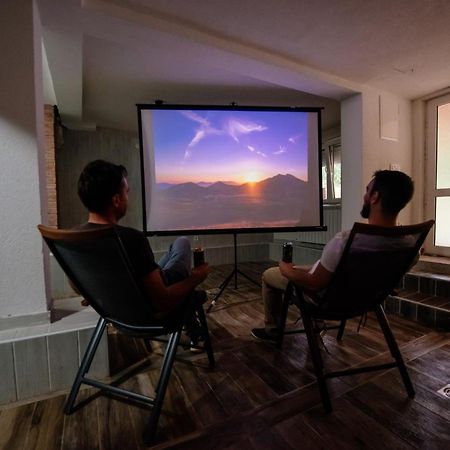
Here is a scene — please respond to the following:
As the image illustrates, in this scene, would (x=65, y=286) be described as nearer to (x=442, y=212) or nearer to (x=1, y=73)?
(x=1, y=73)

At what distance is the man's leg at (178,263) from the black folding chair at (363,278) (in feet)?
2.03

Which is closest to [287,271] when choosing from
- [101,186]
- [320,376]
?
[320,376]

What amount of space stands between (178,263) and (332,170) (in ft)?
11.4

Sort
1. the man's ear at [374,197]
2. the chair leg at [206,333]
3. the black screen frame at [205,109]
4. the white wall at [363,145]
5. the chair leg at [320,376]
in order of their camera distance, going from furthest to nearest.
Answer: the white wall at [363,145] < the black screen frame at [205,109] < the chair leg at [206,333] < the man's ear at [374,197] < the chair leg at [320,376]

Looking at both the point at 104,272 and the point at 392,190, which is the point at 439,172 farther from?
the point at 104,272

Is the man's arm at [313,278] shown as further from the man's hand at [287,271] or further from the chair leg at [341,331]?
the chair leg at [341,331]

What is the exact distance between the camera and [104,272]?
39.5 inches

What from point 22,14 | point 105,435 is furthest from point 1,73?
point 105,435

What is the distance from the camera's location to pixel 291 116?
2.59 meters

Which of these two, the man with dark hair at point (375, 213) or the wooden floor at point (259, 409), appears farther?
the man with dark hair at point (375, 213)

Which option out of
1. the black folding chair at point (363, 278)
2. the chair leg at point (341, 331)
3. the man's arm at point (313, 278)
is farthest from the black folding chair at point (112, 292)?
the chair leg at point (341, 331)

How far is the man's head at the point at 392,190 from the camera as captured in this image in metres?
1.25

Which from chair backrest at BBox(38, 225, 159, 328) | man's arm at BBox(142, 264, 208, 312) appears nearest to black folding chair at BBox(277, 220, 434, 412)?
man's arm at BBox(142, 264, 208, 312)

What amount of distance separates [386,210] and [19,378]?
6.58 feet
